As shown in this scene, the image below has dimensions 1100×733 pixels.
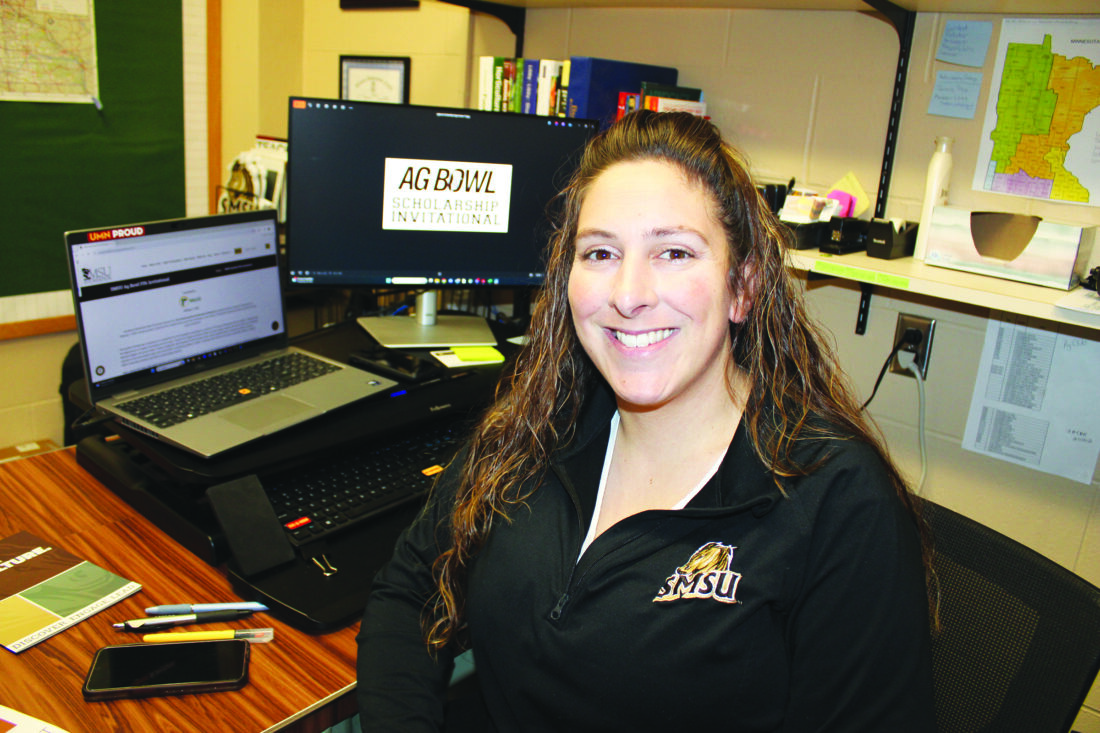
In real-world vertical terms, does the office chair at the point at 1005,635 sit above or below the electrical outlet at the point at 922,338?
below

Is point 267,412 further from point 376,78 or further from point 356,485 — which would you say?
point 376,78

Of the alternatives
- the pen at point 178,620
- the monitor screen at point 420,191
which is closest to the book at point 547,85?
the monitor screen at point 420,191

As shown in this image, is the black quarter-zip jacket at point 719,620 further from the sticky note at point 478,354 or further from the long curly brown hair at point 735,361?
the sticky note at point 478,354

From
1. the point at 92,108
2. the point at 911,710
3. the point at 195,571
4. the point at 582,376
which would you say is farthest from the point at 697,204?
the point at 92,108

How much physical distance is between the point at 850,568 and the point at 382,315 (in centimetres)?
128

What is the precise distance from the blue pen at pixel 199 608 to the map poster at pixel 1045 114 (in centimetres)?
141

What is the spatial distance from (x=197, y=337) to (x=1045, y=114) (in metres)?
1.49

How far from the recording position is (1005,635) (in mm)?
870

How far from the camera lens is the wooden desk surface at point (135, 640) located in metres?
0.81

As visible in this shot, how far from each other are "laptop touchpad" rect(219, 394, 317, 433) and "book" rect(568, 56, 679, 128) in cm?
94

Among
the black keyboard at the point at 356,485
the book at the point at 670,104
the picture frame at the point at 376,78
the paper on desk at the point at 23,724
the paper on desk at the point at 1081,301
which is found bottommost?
the paper on desk at the point at 23,724

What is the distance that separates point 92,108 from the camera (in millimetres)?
2213

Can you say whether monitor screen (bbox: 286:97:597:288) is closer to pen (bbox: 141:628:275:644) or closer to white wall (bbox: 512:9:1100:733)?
white wall (bbox: 512:9:1100:733)

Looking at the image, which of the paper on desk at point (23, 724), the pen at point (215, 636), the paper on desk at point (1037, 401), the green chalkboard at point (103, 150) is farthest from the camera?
the green chalkboard at point (103, 150)
